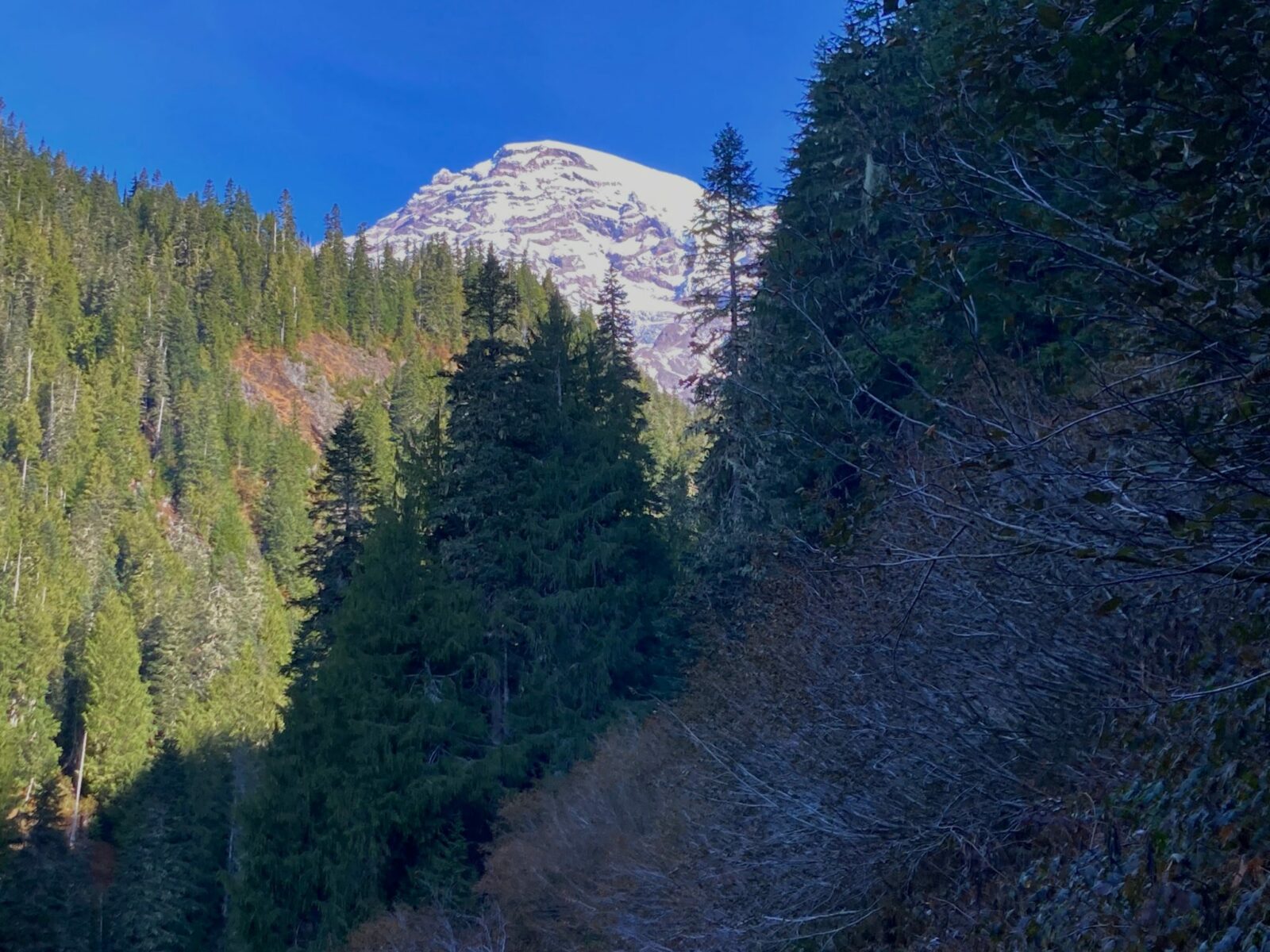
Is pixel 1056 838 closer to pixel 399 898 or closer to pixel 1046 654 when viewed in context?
pixel 1046 654

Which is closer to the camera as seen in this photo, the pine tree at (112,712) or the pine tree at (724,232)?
the pine tree at (724,232)

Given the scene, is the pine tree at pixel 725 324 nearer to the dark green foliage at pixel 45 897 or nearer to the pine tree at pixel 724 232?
the pine tree at pixel 724 232

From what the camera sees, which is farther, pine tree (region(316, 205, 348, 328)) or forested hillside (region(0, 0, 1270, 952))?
pine tree (region(316, 205, 348, 328))

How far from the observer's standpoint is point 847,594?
10.3m

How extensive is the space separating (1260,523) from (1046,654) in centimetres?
381

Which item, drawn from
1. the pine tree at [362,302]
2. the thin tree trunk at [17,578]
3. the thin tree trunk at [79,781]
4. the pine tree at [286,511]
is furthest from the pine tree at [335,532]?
the pine tree at [362,302]

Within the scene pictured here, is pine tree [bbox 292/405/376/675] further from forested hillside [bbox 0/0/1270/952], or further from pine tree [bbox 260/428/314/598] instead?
pine tree [bbox 260/428/314/598]

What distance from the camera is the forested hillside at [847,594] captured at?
382cm

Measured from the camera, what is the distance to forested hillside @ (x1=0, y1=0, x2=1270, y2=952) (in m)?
3.82

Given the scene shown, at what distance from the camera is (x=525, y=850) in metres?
14.4

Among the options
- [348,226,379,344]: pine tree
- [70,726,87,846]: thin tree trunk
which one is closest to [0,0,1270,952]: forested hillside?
[70,726,87,846]: thin tree trunk

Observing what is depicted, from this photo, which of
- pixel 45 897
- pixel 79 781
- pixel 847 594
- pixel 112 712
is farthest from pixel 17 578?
pixel 847 594

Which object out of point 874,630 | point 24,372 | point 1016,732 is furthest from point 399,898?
point 24,372

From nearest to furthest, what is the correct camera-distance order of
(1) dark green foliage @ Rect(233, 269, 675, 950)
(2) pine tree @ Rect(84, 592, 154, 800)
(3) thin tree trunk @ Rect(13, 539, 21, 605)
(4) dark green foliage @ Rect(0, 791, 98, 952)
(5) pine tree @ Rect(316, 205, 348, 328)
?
1. (1) dark green foliage @ Rect(233, 269, 675, 950)
2. (4) dark green foliage @ Rect(0, 791, 98, 952)
3. (2) pine tree @ Rect(84, 592, 154, 800)
4. (3) thin tree trunk @ Rect(13, 539, 21, 605)
5. (5) pine tree @ Rect(316, 205, 348, 328)
